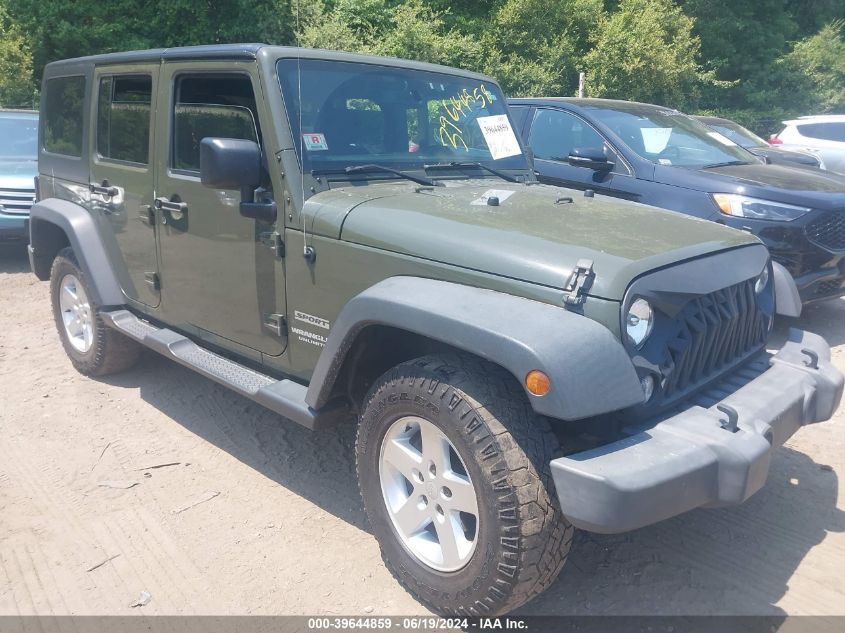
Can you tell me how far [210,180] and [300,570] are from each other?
1615 millimetres

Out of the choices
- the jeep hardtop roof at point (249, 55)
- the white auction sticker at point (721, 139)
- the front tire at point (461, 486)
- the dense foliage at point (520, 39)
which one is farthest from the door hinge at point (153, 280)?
the dense foliage at point (520, 39)

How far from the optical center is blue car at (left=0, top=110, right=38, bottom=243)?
793cm

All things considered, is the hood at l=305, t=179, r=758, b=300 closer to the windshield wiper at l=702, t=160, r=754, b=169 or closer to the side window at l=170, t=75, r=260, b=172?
the side window at l=170, t=75, r=260, b=172

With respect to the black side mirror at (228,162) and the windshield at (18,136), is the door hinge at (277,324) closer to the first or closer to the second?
the black side mirror at (228,162)

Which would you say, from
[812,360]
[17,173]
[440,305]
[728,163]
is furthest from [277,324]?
[17,173]

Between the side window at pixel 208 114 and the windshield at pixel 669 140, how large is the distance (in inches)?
146

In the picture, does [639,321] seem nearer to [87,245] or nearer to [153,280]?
[153,280]

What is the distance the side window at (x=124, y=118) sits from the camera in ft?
13.0

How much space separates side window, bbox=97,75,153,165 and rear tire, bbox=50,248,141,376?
32.3 inches

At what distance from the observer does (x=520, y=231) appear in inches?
105

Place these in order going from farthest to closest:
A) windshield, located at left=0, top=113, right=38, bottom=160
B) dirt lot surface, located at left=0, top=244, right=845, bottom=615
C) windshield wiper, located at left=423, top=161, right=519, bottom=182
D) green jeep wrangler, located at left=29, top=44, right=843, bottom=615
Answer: windshield, located at left=0, top=113, right=38, bottom=160
windshield wiper, located at left=423, top=161, right=519, bottom=182
dirt lot surface, located at left=0, top=244, right=845, bottom=615
green jeep wrangler, located at left=29, top=44, right=843, bottom=615

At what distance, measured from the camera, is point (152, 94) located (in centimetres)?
389

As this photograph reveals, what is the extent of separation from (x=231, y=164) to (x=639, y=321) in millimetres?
1695

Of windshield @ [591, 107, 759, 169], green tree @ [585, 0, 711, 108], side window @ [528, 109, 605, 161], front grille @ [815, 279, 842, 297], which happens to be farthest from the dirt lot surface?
green tree @ [585, 0, 711, 108]
